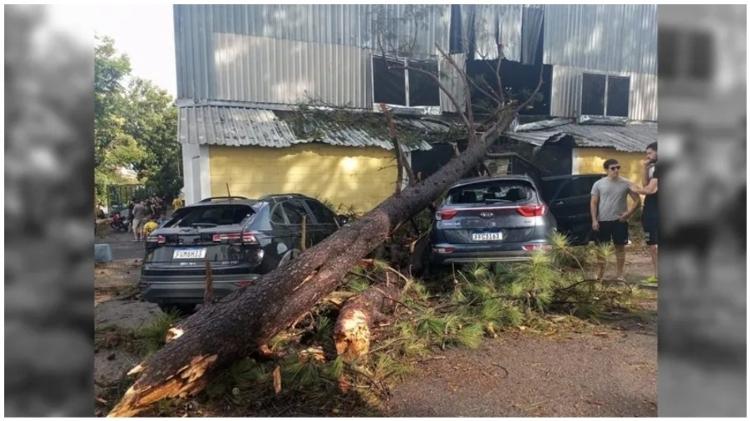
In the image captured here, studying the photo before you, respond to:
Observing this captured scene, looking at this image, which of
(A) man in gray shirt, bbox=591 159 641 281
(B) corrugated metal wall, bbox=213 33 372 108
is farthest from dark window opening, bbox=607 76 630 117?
(B) corrugated metal wall, bbox=213 33 372 108

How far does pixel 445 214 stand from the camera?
389 centimetres

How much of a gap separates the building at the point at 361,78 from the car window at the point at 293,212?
12 cm

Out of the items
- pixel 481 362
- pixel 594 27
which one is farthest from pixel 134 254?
pixel 594 27

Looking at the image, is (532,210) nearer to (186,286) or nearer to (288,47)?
(288,47)

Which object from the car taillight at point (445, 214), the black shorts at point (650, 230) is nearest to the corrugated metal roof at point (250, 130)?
the car taillight at point (445, 214)

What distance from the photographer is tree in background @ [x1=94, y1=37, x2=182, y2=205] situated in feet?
9.02

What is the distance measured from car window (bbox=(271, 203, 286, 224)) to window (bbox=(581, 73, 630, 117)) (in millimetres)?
2640

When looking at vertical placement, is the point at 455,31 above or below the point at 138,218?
above

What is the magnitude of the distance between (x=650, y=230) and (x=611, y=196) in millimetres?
603

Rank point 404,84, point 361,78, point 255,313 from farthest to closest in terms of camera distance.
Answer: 1. point 404,84
2. point 361,78
3. point 255,313

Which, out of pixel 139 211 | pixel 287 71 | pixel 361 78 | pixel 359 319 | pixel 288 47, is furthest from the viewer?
pixel 361 78

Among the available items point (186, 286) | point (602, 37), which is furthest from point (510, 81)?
point (186, 286)

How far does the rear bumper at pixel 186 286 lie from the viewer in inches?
125

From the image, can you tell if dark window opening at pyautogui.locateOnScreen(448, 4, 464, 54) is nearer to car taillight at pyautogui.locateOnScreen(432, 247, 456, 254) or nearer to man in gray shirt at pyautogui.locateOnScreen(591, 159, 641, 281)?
man in gray shirt at pyautogui.locateOnScreen(591, 159, 641, 281)
